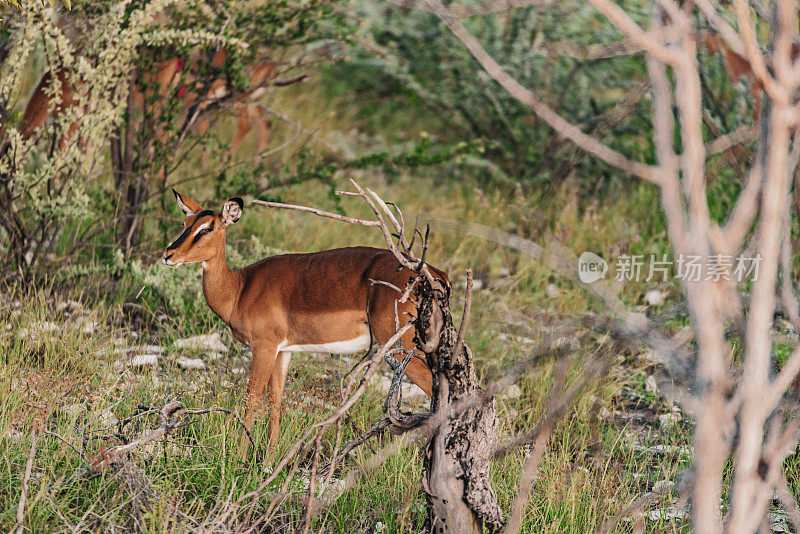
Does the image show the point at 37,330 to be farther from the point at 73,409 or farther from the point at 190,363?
the point at 73,409

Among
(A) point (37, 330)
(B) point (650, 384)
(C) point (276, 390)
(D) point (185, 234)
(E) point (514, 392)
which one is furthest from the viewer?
(B) point (650, 384)

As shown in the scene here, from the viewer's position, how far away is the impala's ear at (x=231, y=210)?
12.0 feet

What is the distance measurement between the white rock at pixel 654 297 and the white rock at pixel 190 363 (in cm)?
239

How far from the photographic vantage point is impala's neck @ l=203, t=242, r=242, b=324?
376 centimetres

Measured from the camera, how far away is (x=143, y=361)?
158 inches

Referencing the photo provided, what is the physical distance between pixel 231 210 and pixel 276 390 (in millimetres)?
728

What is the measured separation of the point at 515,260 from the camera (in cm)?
588

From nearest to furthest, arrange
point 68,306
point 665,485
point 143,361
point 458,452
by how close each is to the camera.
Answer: point 458,452 < point 665,485 < point 143,361 < point 68,306

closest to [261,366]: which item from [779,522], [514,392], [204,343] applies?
[204,343]

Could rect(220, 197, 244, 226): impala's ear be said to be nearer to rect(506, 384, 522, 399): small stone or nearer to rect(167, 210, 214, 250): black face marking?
rect(167, 210, 214, 250): black face marking

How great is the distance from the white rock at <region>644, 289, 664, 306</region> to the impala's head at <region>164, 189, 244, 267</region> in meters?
2.44

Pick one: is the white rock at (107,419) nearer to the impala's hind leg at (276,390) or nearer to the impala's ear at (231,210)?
the impala's hind leg at (276,390)

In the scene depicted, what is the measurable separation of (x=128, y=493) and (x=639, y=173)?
193cm

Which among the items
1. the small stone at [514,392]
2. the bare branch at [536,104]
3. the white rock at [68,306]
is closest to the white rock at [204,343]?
the white rock at [68,306]
